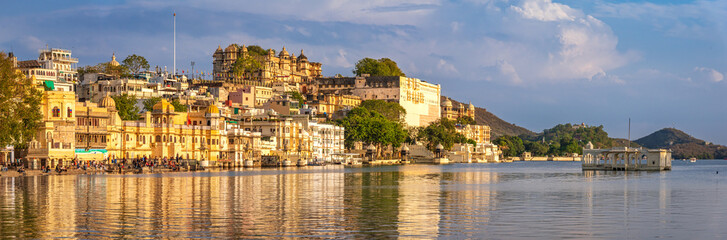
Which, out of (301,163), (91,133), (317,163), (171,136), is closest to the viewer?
(91,133)

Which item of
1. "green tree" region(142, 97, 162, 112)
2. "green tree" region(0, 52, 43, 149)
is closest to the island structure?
"green tree" region(0, 52, 43, 149)

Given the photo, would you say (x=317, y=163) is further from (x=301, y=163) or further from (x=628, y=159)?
(x=628, y=159)

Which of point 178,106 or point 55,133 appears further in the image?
point 178,106

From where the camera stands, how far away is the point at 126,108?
12888cm

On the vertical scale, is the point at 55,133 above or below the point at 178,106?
below

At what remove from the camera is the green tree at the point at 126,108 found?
125938 millimetres

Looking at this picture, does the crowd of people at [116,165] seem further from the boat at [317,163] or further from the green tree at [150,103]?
the green tree at [150,103]

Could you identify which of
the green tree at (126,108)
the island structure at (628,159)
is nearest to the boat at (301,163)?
the green tree at (126,108)

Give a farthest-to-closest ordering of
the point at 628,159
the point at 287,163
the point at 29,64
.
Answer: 1. the point at 29,64
2. the point at 287,163
3. the point at 628,159

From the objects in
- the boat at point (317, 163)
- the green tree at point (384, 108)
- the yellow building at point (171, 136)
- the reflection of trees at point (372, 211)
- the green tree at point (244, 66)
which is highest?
the green tree at point (244, 66)

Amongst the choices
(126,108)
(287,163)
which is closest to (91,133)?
(126,108)

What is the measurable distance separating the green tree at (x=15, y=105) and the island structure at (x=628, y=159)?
62404 millimetres

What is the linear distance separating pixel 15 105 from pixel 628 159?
66402 millimetres

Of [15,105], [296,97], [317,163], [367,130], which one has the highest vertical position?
[296,97]
